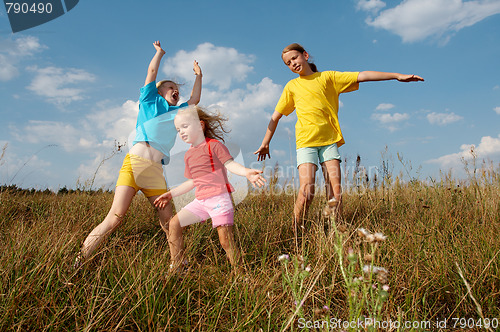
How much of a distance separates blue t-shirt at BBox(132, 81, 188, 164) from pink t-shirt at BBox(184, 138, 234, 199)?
358 millimetres

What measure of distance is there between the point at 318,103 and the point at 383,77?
65 centimetres

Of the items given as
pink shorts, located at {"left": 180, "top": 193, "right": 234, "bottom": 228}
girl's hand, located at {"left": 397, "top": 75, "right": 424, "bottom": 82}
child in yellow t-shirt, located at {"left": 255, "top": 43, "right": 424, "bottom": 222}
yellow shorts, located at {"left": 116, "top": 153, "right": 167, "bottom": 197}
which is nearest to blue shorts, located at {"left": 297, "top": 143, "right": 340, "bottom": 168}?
child in yellow t-shirt, located at {"left": 255, "top": 43, "right": 424, "bottom": 222}

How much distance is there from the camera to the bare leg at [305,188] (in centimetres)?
319

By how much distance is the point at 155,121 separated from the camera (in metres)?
2.97

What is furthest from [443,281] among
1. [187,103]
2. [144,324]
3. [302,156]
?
[187,103]

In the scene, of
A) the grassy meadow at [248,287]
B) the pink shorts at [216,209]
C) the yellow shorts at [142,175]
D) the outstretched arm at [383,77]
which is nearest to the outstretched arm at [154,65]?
the yellow shorts at [142,175]

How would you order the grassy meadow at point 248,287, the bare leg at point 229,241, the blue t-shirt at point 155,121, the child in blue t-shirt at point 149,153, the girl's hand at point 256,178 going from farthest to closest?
the blue t-shirt at point 155,121, the child in blue t-shirt at point 149,153, the bare leg at point 229,241, the girl's hand at point 256,178, the grassy meadow at point 248,287

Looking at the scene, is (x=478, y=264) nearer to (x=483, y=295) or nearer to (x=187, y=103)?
(x=483, y=295)

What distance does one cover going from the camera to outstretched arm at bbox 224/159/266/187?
6.81 feet

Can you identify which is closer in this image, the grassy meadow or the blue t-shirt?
the grassy meadow

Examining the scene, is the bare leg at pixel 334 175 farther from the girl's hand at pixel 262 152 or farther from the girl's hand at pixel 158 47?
the girl's hand at pixel 158 47

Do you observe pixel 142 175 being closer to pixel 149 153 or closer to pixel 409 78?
pixel 149 153

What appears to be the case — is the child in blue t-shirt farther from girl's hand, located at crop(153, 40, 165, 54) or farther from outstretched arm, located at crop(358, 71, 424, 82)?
outstretched arm, located at crop(358, 71, 424, 82)

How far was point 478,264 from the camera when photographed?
229cm
